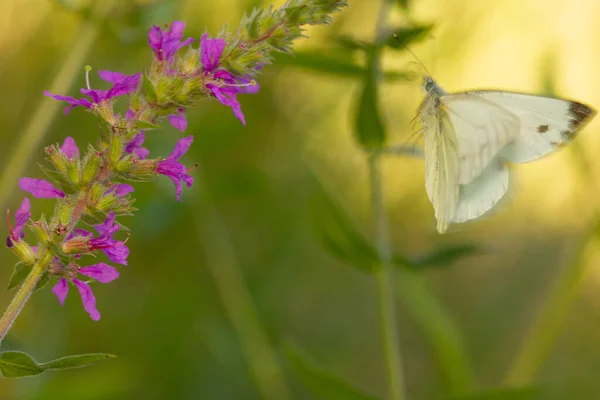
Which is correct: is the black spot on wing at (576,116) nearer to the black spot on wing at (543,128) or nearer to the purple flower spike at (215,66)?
the black spot on wing at (543,128)

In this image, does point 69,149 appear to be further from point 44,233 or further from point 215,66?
point 215,66

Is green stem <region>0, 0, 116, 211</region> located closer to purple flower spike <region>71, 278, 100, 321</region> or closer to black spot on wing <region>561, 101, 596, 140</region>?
purple flower spike <region>71, 278, 100, 321</region>

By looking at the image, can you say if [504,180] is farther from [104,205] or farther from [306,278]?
[306,278]

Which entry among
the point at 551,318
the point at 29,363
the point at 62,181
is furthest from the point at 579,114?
the point at 29,363

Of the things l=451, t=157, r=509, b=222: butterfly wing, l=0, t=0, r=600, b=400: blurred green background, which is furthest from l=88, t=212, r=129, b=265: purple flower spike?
l=451, t=157, r=509, b=222: butterfly wing

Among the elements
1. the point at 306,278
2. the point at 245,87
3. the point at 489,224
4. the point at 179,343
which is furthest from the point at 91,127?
the point at 489,224
